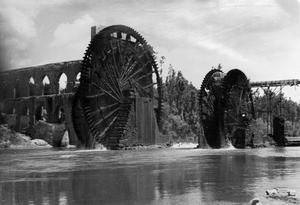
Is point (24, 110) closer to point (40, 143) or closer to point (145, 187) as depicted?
point (40, 143)

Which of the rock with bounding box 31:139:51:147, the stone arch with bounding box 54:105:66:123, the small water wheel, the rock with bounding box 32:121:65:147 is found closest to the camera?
the small water wheel

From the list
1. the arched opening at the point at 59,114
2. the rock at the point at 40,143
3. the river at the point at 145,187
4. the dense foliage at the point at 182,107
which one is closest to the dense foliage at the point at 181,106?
the dense foliage at the point at 182,107

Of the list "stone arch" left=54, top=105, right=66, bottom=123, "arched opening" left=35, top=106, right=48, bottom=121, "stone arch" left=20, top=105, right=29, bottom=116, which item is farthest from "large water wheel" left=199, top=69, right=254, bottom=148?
"stone arch" left=20, top=105, right=29, bottom=116

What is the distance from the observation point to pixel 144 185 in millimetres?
13477

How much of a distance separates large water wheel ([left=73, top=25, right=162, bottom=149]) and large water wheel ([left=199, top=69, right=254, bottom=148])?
632 centimetres

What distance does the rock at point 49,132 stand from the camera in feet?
180

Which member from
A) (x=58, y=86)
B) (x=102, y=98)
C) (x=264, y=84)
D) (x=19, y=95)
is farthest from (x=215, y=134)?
(x=19, y=95)

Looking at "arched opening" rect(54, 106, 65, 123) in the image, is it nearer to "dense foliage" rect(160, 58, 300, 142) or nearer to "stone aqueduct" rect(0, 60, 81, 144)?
"stone aqueduct" rect(0, 60, 81, 144)

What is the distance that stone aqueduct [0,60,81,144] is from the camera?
57.3 meters

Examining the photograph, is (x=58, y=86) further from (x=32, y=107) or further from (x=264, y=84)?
(x=264, y=84)

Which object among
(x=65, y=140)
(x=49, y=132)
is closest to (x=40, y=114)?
(x=49, y=132)

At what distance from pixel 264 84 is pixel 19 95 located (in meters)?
33.5

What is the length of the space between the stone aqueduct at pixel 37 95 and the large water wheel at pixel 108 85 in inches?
532

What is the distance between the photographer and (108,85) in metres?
41.2
